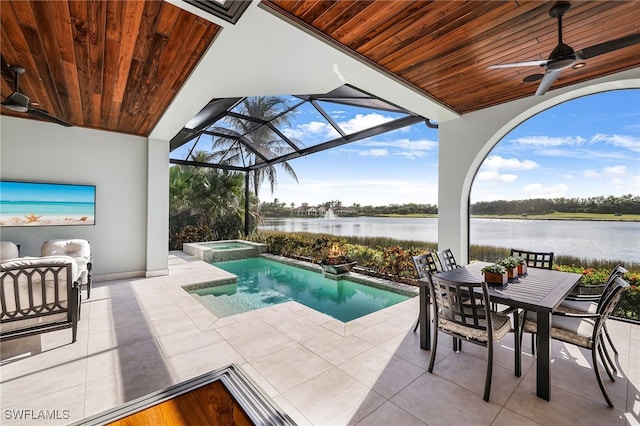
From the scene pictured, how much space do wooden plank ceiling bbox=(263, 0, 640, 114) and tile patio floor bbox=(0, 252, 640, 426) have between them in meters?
3.12

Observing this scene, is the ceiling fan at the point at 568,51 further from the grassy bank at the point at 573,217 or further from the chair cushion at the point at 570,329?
the grassy bank at the point at 573,217

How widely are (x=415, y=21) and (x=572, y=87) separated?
2811mm

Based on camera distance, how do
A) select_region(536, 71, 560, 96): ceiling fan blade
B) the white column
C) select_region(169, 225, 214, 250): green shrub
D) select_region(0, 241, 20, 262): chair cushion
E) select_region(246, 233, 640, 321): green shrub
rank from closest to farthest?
1. select_region(536, 71, 560, 96): ceiling fan blade
2. select_region(246, 233, 640, 321): green shrub
3. select_region(0, 241, 20, 262): chair cushion
4. the white column
5. select_region(169, 225, 214, 250): green shrub

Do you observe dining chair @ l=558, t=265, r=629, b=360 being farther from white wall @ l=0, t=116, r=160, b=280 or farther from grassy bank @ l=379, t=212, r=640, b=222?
white wall @ l=0, t=116, r=160, b=280

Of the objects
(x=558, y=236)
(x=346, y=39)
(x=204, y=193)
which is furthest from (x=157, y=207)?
(x=558, y=236)

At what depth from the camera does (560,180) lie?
477 centimetres

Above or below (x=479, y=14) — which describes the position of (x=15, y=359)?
below

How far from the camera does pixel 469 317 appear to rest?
7.87 ft

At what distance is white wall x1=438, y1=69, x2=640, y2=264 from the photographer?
4262 millimetres

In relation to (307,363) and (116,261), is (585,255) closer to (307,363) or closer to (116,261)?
(307,363)

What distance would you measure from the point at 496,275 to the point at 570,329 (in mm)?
664

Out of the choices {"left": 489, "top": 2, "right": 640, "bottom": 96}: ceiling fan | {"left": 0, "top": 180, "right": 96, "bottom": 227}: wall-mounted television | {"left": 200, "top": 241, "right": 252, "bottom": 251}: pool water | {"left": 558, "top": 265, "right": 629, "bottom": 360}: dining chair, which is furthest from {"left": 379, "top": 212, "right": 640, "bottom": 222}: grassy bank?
{"left": 0, "top": 180, "right": 96, "bottom": 227}: wall-mounted television

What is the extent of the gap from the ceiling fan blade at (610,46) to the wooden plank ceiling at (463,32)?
1.27 feet

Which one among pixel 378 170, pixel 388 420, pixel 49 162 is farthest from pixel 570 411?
pixel 378 170
